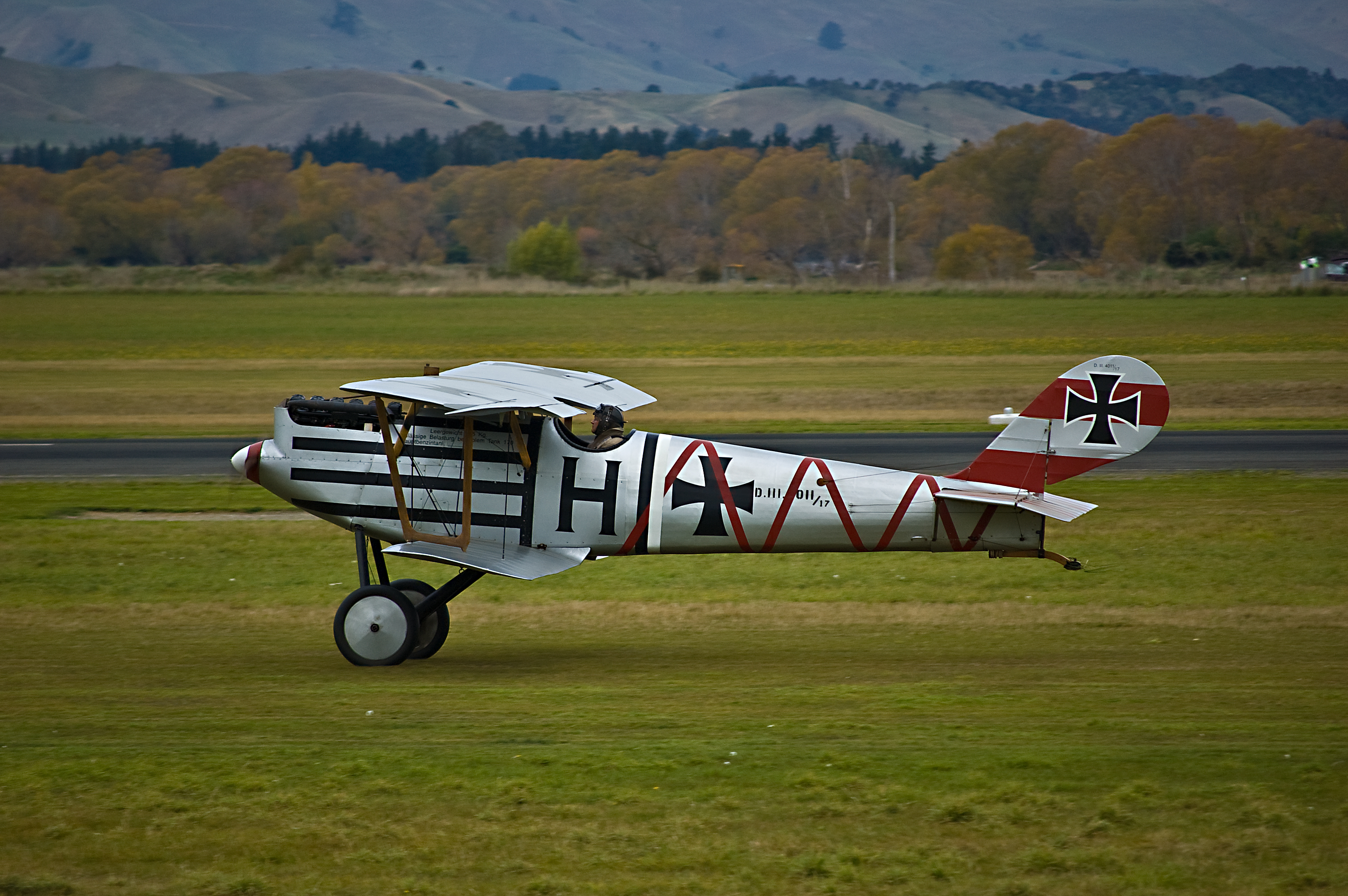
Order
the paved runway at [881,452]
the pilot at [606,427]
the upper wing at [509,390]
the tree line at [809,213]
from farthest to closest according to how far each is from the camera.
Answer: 1. the tree line at [809,213]
2. the paved runway at [881,452]
3. the pilot at [606,427]
4. the upper wing at [509,390]

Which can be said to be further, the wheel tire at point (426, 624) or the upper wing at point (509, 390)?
the wheel tire at point (426, 624)

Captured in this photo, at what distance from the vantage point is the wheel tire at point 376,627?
449 inches

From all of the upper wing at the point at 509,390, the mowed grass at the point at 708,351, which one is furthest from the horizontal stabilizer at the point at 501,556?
the mowed grass at the point at 708,351

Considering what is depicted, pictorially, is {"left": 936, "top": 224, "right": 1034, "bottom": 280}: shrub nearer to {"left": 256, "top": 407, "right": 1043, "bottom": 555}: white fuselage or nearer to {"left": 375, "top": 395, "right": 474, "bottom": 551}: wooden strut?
{"left": 256, "top": 407, "right": 1043, "bottom": 555}: white fuselage

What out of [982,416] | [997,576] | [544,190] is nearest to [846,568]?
[997,576]

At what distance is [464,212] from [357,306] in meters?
115

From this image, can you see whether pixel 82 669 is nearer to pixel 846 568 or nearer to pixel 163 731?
pixel 163 731

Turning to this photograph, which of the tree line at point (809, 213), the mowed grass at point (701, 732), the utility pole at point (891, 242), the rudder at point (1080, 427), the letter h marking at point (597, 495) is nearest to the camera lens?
the mowed grass at point (701, 732)

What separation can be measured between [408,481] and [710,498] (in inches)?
108

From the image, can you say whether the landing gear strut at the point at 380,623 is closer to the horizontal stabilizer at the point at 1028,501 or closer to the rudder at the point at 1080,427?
the horizontal stabilizer at the point at 1028,501

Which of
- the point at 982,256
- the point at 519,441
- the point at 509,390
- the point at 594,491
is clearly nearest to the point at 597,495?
the point at 594,491

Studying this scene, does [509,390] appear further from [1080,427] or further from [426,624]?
[1080,427]

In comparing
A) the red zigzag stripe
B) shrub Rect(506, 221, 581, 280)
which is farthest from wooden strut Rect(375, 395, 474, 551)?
shrub Rect(506, 221, 581, 280)

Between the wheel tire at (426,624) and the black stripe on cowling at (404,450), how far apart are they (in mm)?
1389
